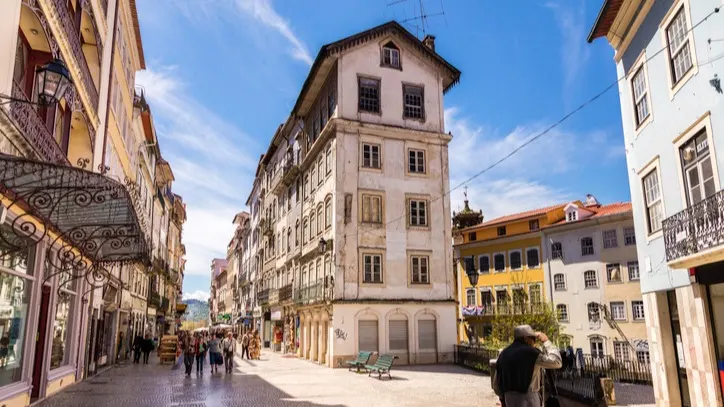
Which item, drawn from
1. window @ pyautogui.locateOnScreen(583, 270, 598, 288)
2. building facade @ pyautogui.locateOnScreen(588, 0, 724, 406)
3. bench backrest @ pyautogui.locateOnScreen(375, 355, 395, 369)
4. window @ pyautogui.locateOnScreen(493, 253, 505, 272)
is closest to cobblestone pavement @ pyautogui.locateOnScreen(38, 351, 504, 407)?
bench backrest @ pyautogui.locateOnScreen(375, 355, 395, 369)

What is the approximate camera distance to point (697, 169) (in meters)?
11.6

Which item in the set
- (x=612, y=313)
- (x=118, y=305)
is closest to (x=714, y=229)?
(x=118, y=305)

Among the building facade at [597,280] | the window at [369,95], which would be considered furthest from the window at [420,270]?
the building facade at [597,280]

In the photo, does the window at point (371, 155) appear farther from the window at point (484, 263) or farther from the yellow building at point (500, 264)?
the window at point (484, 263)

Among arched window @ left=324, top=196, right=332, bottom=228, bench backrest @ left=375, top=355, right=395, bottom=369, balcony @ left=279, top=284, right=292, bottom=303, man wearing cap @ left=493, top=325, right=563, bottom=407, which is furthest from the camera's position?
balcony @ left=279, top=284, right=292, bottom=303

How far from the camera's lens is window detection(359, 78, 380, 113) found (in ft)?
100

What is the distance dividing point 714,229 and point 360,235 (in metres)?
20.0

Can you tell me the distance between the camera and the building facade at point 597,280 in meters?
38.3

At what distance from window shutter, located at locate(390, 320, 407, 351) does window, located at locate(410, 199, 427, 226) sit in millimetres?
5394

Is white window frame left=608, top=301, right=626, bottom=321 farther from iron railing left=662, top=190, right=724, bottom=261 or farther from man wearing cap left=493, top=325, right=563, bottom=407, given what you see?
man wearing cap left=493, top=325, right=563, bottom=407

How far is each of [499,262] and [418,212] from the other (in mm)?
21034

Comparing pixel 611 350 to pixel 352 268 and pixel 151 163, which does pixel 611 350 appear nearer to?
pixel 352 268

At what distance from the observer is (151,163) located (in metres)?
39.6

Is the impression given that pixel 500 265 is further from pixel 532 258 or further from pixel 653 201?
pixel 653 201
